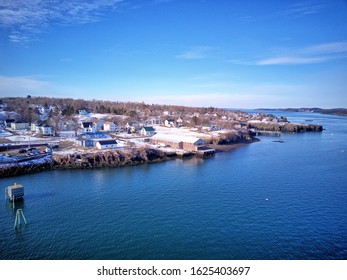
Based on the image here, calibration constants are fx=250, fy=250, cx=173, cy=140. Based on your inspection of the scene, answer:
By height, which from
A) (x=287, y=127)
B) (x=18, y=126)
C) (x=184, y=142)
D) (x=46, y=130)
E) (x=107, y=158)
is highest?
(x=18, y=126)

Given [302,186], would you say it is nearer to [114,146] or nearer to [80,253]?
[80,253]

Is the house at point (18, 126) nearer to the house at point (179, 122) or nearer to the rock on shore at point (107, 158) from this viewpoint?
the rock on shore at point (107, 158)

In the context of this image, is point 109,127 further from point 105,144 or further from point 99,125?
point 105,144

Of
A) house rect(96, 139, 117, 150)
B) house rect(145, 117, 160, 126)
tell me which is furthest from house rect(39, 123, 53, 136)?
house rect(145, 117, 160, 126)

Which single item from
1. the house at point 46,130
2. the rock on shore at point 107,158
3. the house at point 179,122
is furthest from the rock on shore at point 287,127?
the house at point 46,130

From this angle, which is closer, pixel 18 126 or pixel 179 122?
pixel 18 126

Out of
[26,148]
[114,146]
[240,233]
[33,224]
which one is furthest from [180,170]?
[26,148]

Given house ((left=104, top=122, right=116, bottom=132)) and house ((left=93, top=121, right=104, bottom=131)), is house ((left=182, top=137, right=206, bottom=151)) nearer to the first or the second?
house ((left=104, top=122, right=116, bottom=132))

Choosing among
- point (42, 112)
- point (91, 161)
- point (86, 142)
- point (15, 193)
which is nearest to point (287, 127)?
point (86, 142)
